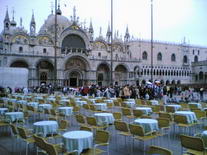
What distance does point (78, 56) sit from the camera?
43.1 m

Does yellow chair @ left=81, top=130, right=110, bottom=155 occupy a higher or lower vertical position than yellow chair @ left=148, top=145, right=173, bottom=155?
lower

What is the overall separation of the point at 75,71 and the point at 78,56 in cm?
307

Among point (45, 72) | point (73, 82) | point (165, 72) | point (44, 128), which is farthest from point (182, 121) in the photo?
point (165, 72)

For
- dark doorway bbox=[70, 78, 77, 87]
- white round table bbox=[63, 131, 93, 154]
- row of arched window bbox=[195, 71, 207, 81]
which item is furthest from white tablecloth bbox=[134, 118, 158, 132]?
row of arched window bbox=[195, 71, 207, 81]

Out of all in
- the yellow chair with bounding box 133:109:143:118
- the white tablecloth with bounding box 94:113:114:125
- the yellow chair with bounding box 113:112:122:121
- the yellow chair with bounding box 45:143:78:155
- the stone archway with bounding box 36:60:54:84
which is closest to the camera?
the yellow chair with bounding box 45:143:78:155

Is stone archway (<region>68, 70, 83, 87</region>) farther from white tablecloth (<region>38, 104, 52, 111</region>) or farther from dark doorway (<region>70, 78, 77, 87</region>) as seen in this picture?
white tablecloth (<region>38, 104, 52, 111</region>)

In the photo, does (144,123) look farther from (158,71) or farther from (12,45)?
(158,71)

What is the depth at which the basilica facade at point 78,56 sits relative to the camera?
40.0m

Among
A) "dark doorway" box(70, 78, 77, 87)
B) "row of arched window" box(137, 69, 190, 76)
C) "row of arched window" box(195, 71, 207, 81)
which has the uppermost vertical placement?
"row of arched window" box(137, 69, 190, 76)

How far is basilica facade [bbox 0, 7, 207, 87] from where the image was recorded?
40000mm

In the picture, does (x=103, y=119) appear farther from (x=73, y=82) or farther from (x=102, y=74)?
(x=102, y=74)

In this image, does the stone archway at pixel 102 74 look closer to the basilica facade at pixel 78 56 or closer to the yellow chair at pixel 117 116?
the basilica facade at pixel 78 56

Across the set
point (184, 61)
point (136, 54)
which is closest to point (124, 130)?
point (136, 54)

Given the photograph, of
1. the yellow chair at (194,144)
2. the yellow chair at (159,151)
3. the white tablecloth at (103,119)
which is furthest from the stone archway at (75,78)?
the yellow chair at (159,151)
